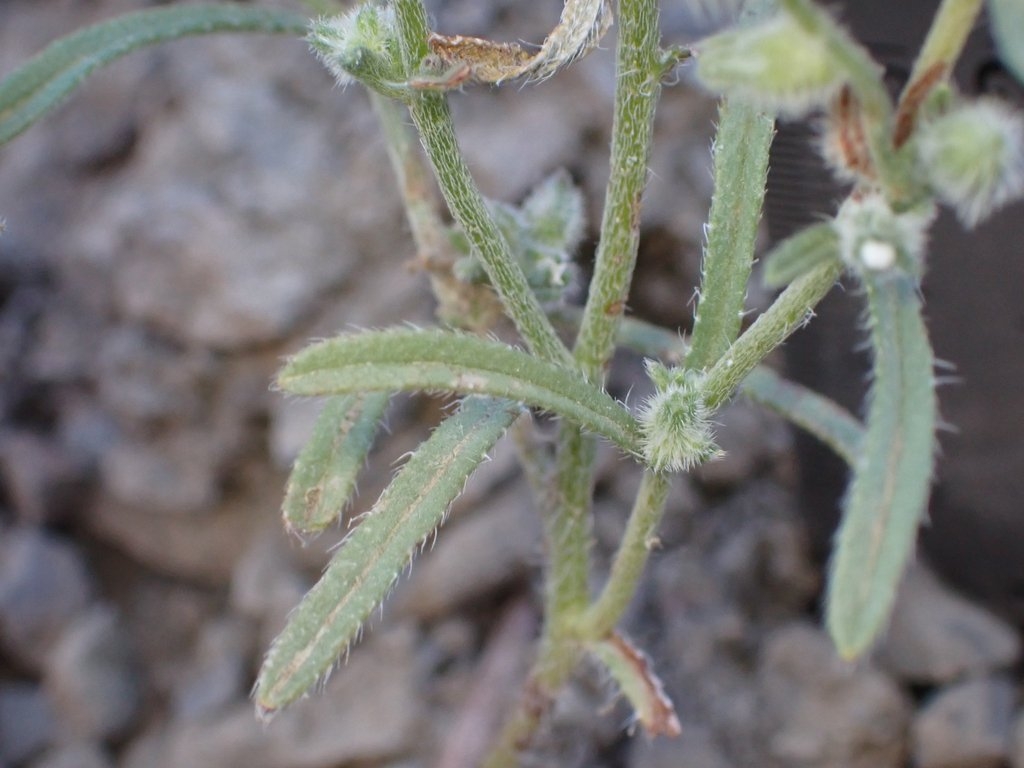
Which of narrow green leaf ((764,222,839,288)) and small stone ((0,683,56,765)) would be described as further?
small stone ((0,683,56,765))

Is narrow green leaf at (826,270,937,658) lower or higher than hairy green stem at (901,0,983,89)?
lower

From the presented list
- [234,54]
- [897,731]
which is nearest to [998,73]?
[897,731]

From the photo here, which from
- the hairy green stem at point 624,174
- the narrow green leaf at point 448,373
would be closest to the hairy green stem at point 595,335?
the hairy green stem at point 624,174

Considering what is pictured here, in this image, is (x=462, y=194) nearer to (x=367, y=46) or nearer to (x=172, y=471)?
(x=367, y=46)

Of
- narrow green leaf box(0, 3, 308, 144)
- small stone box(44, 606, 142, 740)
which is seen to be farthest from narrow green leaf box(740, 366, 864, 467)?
small stone box(44, 606, 142, 740)

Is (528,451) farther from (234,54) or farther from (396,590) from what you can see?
(234,54)

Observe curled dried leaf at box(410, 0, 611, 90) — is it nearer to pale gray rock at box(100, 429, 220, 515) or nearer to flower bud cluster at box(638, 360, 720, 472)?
flower bud cluster at box(638, 360, 720, 472)
